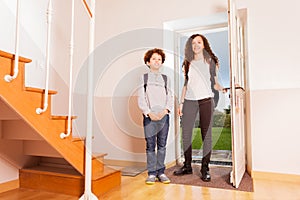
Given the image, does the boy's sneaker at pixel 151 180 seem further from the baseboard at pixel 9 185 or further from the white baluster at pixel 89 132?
the baseboard at pixel 9 185

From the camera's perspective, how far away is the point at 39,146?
191 cm

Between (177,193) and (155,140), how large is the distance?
0.51 m

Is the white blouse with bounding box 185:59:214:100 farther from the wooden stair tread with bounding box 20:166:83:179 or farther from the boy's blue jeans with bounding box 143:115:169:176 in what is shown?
the wooden stair tread with bounding box 20:166:83:179

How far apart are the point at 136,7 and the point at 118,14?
0.26 m

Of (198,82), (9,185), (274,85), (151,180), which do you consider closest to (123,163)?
(151,180)

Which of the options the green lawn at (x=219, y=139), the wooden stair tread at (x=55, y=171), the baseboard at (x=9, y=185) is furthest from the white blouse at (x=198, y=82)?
the baseboard at (x=9, y=185)

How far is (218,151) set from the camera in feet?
9.64

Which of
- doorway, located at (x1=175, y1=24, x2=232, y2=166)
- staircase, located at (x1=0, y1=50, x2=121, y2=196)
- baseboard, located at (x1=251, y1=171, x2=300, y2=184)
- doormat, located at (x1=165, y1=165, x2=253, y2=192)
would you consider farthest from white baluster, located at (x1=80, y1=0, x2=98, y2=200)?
baseboard, located at (x1=251, y1=171, x2=300, y2=184)

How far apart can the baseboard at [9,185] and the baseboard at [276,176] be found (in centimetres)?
214

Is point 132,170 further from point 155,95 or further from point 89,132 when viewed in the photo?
point 89,132

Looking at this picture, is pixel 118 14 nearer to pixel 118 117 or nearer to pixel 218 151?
pixel 118 117

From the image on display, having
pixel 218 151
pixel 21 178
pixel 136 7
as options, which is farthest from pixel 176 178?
pixel 136 7

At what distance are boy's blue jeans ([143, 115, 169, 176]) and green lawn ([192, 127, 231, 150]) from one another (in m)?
0.70

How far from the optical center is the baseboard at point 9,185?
1.83 m
